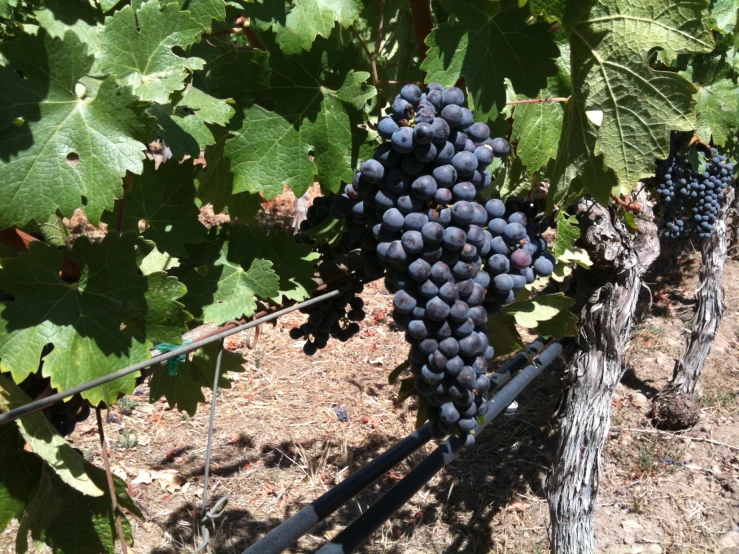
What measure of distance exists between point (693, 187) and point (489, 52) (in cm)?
347

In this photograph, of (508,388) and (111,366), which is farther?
(508,388)

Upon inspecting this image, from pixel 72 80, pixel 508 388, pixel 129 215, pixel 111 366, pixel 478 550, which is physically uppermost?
pixel 72 80

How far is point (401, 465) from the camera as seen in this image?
4.42m

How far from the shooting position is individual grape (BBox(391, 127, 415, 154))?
1020 mm

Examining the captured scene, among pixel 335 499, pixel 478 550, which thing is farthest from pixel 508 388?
pixel 478 550

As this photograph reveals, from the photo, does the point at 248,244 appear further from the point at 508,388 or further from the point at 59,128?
the point at 508,388

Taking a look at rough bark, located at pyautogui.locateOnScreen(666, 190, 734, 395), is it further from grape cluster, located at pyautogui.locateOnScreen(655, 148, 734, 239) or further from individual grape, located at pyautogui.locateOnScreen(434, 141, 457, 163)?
individual grape, located at pyautogui.locateOnScreen(434, 141, 457, 163)

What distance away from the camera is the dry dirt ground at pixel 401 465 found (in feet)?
12.5

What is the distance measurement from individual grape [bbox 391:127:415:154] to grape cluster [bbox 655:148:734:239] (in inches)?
127

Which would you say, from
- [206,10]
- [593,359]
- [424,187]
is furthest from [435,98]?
[593,359]

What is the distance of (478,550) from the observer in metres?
3.76

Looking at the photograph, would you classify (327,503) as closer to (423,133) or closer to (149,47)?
(423,133)

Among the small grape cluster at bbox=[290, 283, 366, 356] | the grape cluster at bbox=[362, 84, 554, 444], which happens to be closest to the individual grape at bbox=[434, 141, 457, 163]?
the grape cluster at bbox=[362, 84, 554, 444]

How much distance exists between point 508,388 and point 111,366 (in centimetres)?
133
